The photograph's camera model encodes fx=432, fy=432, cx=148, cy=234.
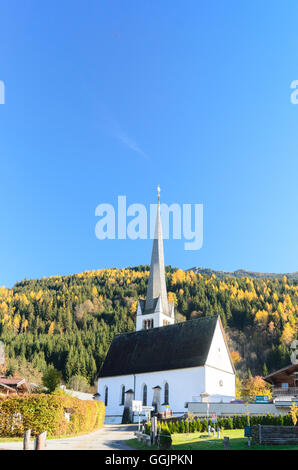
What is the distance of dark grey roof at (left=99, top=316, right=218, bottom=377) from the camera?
45.0 m

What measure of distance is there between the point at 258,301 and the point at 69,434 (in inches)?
4082

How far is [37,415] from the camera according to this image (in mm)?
22156

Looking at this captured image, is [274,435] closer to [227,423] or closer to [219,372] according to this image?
[227,423]

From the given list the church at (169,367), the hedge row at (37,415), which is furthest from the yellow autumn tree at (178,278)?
the hedge row at (37,415)

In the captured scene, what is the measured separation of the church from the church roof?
1847mm

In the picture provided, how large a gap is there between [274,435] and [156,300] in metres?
39.4

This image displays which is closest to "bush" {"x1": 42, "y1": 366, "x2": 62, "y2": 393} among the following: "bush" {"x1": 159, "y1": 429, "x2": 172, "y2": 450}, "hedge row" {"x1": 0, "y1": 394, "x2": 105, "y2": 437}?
"hedge row" {"x1": 0, "y1": 394, "x2": 105, "y2": 437}

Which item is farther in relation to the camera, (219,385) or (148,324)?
(148,324)

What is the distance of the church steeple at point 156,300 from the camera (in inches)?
2282

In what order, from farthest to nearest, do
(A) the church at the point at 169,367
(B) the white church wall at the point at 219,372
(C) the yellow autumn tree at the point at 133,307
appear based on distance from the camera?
1. (C) the yellow autumn tree at the point at 133,307
2. (A) the church at the point at 169,367
3. (B) the white church wall at the point at 219,372

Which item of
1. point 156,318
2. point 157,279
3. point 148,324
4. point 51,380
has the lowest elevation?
point 51,380

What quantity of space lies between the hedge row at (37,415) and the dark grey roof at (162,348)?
68.8 ft

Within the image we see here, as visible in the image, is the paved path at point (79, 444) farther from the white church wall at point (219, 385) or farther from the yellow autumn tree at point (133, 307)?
the yellow autumn tree at point (133, 307)

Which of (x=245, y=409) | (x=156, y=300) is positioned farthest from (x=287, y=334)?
(x=245, y=409)
